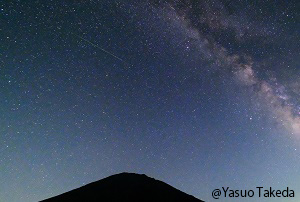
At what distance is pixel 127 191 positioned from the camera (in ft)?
33.8

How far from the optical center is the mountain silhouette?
31.7ft

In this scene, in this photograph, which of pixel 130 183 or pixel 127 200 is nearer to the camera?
pixel 127 200

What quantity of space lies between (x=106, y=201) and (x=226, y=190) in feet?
23.4

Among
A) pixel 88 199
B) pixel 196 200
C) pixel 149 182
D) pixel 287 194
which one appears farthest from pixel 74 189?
pixel 287 194

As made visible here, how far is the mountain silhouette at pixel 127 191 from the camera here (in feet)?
31.7

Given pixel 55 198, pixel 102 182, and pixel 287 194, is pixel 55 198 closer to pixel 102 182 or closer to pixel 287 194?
pixel 102 182

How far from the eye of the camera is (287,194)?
13.2 meters

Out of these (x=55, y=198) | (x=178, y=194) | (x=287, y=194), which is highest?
(x=287, y=194)

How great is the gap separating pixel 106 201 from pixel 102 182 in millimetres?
2366

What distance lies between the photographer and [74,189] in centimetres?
1097

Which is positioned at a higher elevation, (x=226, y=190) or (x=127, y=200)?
(x=226, y=190)

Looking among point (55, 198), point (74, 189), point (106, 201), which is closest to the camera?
point (106, 201)

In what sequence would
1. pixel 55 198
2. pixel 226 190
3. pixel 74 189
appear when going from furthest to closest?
pixel 226 190, pixel 74 189, pixel 55 198

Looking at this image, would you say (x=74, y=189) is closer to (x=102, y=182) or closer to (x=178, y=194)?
(x=102, y=182)
